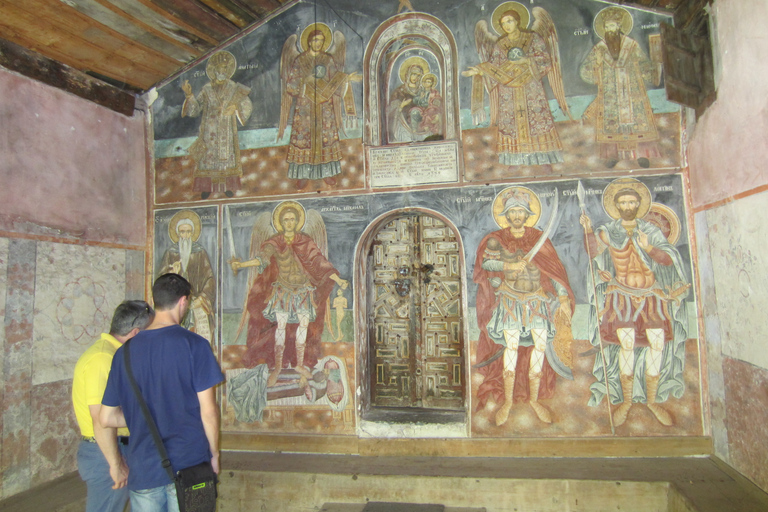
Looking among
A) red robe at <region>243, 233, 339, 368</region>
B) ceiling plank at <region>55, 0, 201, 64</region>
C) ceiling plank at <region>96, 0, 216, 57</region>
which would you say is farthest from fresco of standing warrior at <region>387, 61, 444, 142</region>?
ceiling plank at <region>55, 0, 201, 64</region>

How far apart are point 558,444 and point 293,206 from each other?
397 cm

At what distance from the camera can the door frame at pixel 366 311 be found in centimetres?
547

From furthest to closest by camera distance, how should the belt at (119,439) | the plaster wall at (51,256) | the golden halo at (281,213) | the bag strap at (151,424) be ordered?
the golden halo at (281,213), the plaster wall at (51,256), the belt at (119,439), the bag strap at (151,424)

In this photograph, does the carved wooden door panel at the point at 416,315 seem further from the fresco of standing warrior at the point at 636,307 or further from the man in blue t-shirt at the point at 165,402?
the man in blue t-shirt at the point at 165,402

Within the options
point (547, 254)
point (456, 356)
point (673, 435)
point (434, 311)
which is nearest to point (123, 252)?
point (434, 311)

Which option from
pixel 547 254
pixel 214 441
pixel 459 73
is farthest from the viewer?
pixel 459 73

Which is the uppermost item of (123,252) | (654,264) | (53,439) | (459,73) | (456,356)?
(459,73)

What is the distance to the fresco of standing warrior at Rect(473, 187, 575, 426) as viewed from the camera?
17.2 feet

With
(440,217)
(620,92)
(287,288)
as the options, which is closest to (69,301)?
(287,288)

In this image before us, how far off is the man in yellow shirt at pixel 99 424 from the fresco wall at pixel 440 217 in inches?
99.5

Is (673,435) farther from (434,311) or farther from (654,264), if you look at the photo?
(434,311)

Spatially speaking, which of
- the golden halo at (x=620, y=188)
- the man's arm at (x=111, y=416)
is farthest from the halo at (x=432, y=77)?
the man's arm at (x=111, y=416)

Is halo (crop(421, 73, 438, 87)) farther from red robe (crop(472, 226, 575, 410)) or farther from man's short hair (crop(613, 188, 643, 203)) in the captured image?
man's short hair (crop(613, 188, 643, 203))

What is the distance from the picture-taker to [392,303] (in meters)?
6.05
